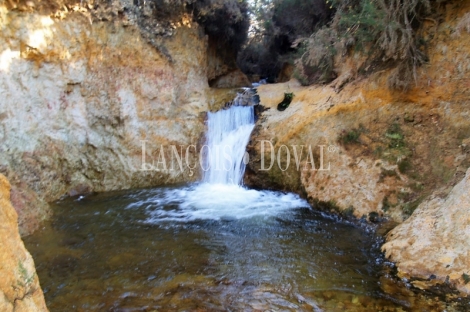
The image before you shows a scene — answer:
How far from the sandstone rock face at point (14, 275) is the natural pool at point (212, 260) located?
1.34 meters

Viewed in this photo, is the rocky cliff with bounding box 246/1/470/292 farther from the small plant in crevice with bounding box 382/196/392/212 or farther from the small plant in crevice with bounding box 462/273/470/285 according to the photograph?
the small plant in crevice with bounding box 462/273/470/285

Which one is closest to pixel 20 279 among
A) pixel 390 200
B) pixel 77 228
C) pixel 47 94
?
pixel 77 228

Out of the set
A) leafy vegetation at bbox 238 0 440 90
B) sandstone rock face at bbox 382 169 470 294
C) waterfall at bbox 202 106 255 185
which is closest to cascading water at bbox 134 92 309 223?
waterfall at bbox 202 106 255 185

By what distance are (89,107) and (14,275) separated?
585cm

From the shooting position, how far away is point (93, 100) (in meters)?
7.27

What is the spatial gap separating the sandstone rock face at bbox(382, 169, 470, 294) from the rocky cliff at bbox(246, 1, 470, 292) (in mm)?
13

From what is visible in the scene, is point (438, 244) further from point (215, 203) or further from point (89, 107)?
point (89, 107)

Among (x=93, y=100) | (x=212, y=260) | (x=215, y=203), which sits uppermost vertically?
(x=93, y=100)

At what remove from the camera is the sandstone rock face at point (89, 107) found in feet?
20.1

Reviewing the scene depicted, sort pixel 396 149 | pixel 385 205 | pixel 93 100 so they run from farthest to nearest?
pixel 93 100
pixel 396 149
pixel 385 205

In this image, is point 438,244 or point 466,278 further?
point 438,244

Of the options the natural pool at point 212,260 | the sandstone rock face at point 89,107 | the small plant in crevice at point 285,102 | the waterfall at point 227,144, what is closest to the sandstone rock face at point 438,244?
the natural pool at point 212,260

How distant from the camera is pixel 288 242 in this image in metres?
4.61

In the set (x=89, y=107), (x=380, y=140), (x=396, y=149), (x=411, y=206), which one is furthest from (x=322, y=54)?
(x=89, y=107)
